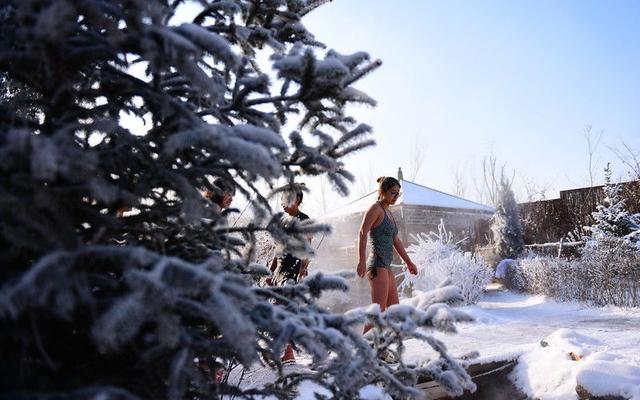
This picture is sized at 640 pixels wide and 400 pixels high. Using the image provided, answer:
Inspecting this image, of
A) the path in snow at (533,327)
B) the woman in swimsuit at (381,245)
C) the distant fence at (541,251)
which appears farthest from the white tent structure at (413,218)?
the woman in swimsuit at (381,245)

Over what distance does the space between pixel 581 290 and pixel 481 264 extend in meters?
2.28

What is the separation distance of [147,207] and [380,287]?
3.80m

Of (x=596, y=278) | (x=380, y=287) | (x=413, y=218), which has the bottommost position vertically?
(x=596, y=278)

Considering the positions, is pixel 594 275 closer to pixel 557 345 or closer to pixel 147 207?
pixel 557 345

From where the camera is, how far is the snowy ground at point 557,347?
333cm

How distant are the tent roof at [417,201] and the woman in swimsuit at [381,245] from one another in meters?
12.0

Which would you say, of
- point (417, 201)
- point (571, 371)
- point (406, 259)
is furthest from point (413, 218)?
point (571, 371)

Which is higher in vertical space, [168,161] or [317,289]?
[168,161]

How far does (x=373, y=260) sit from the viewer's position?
17.1ft

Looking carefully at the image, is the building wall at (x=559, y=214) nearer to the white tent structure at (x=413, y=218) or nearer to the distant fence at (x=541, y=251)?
the white tent structure at (x=413, y=218)

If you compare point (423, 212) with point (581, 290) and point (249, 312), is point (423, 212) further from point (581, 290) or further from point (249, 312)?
point (249, 312)

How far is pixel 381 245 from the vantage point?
205 inches

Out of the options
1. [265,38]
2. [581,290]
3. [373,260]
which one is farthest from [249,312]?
[581,290]

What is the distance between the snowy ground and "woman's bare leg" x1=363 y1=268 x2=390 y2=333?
2.29 ft
